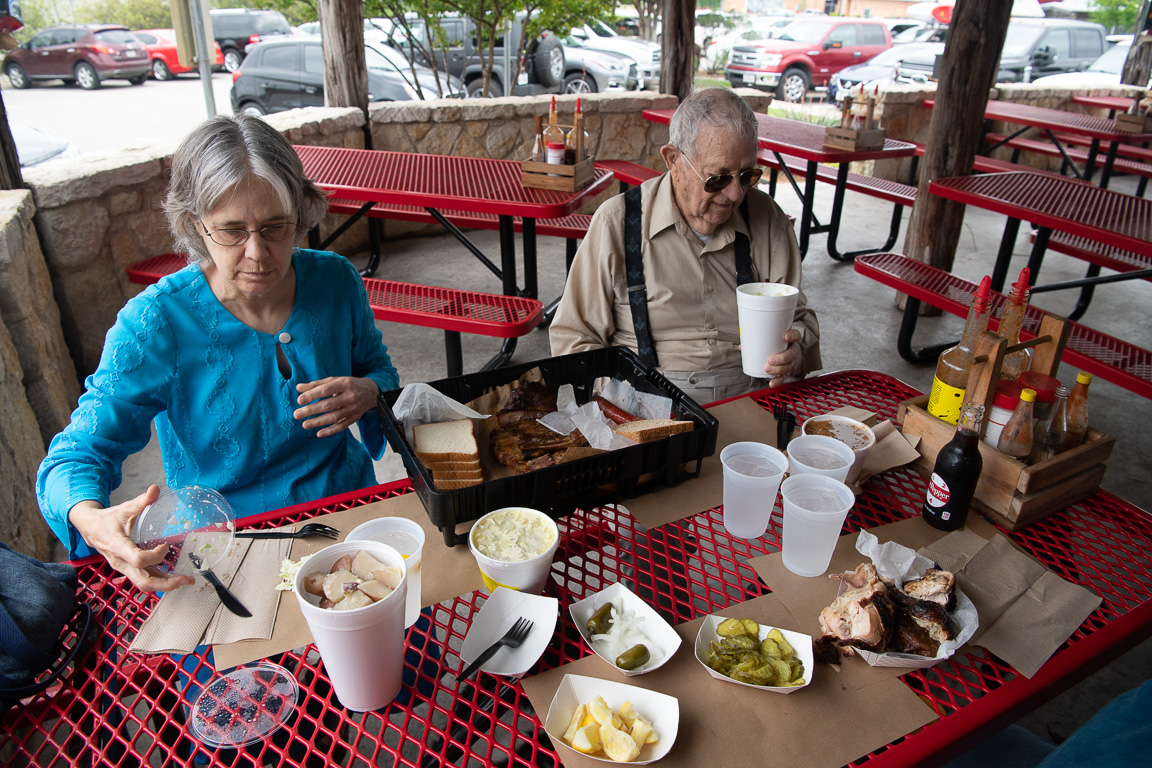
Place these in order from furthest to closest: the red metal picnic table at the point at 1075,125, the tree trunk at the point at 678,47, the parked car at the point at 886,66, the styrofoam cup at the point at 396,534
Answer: the parked car at the point at 886,66 → the tree trunk at the point at 678,47 → the red metal picnic table at the point at 1075,125 → the styrofoam cup at the point at 396,534

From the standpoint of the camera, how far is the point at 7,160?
2.96m

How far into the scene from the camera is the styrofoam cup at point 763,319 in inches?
66.1

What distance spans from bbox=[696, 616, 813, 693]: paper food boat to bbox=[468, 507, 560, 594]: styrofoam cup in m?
0.27

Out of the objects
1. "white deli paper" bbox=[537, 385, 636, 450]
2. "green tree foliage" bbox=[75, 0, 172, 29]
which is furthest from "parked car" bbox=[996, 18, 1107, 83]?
"green tree foliage" bbox=[75, 0, 172, 29]

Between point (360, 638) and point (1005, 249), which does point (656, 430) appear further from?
point (1005, 249)

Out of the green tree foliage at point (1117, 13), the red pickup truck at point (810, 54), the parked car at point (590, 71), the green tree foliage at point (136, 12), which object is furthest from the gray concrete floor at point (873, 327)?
the green tree foliage at point (136, 12)

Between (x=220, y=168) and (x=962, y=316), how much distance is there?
323cm

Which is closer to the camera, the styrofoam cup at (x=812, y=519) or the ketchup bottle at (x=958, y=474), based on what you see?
the styrofoam cup at (x=812, y=519)

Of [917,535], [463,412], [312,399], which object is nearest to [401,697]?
[463,412]

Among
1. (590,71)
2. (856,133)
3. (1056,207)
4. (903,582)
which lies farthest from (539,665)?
(590,71)

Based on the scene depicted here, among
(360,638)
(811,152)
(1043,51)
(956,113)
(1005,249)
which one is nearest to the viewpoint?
(360,638)

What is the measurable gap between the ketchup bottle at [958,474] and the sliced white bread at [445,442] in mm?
943

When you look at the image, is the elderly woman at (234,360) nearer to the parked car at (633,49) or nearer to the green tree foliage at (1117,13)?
the parked car at (633,49)

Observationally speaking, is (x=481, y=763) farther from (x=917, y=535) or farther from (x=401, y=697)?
(x=917, y=535)
